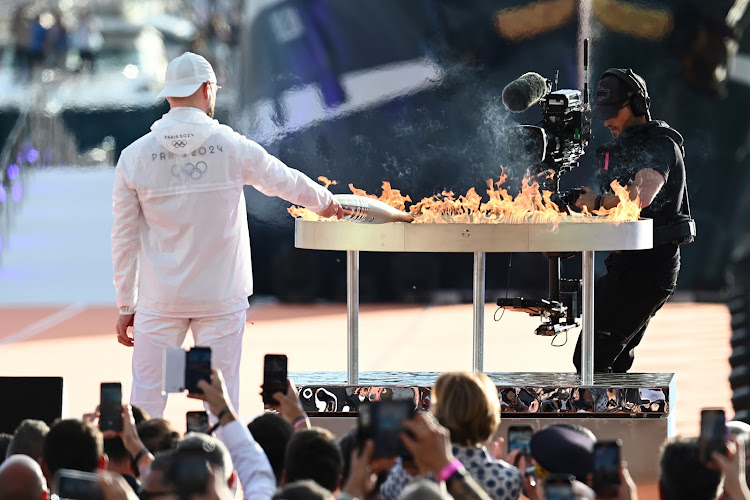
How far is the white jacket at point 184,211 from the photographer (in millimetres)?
4840

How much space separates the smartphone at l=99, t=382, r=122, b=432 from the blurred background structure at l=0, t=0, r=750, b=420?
7654 mm

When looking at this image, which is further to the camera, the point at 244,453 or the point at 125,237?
the point at 125,237

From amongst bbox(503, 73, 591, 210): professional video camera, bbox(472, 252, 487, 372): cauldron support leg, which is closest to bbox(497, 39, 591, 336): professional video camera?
bbox(503, 73, 591, 210): professional video camera

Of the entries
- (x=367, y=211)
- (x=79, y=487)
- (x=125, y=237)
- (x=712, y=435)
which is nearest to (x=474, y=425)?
(x=712, y=435)

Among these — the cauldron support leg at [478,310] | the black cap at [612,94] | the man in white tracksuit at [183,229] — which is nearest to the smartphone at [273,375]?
the man in white tracksuit at [183,229]

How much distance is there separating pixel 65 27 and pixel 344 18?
3.79 metres

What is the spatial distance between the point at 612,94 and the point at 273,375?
270cm

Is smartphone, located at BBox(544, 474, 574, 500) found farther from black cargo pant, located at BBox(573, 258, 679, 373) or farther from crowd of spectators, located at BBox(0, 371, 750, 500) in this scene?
black cargo pant, located at BBox(573, 258, 679, 373)

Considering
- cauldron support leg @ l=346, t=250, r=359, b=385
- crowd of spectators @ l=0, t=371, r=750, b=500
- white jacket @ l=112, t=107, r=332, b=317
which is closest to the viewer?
crowd of spectators @ l=0, t=371, r=750, b=500

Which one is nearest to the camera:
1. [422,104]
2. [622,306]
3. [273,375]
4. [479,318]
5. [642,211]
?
[273,375]

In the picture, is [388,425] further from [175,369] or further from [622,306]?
[622,306]

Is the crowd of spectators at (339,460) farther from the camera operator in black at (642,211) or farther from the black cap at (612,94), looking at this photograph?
the black cap at (612,94)

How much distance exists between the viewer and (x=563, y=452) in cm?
354

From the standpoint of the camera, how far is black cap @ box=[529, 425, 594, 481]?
11.6 ft
